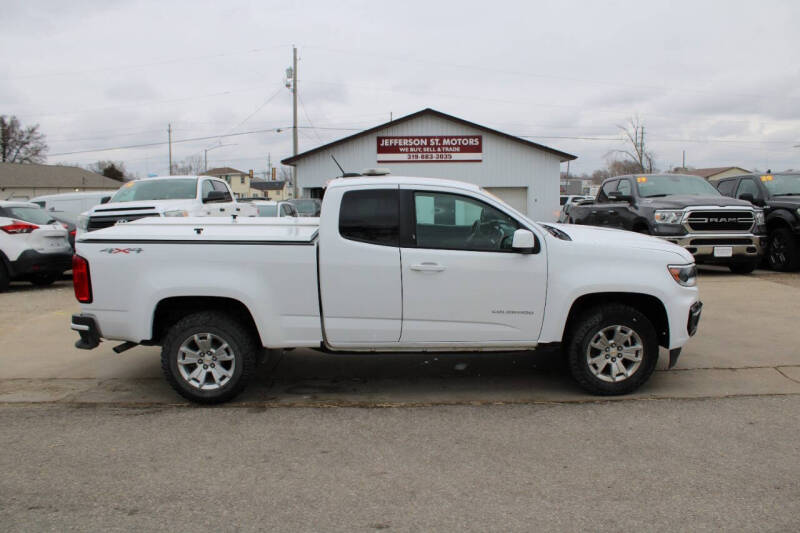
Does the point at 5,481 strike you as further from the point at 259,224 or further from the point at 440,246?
the point at 440,246

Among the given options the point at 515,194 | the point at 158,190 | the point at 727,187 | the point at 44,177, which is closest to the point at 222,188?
the point at 158,190

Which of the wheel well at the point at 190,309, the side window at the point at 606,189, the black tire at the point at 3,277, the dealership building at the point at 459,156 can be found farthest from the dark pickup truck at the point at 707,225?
the dealership building at the point at 459,156

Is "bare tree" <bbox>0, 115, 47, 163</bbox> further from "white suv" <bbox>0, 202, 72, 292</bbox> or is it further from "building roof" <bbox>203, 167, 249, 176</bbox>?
"white suv" <bbox>0, 202, 72, 292</bbox>

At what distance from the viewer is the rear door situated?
16.5ft

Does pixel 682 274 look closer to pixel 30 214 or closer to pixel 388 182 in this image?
pixel 388 182

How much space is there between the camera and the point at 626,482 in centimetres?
372

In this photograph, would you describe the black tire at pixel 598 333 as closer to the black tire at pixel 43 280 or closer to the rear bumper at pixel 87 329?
the rear bumper at pixel 87 329

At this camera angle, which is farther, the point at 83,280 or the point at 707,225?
the point at 707,225

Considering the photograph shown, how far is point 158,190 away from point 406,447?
401 inches

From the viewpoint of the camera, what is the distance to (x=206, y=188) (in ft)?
43.3

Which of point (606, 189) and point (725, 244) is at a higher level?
point (606, 189)

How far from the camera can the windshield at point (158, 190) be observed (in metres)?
12.5

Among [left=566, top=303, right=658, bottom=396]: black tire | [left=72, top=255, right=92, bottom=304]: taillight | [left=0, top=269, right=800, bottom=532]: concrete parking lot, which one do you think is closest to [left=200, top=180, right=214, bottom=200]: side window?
[left=0, top=269, right=800, bottom=532]: concrete parking lot

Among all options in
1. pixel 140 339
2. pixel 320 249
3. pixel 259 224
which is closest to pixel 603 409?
pixel 320 249
